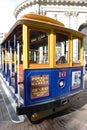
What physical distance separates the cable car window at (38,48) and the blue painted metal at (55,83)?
0.31 meters

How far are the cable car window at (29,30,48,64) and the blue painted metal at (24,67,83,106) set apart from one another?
31 cm

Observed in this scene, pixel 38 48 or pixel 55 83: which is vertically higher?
pixel 38 48

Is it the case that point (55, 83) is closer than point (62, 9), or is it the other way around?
point (55, 83)

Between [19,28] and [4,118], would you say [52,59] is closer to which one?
[19,28]

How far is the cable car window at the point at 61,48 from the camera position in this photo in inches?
215

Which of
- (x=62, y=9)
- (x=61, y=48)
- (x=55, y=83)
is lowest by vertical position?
(x=55, y=83)

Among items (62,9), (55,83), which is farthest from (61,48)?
(62,9)

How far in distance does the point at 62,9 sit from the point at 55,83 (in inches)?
754

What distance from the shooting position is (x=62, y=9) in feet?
76.0

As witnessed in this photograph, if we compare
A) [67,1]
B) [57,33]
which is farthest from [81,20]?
[57,33]

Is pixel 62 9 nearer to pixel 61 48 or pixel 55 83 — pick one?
pixel 61 48

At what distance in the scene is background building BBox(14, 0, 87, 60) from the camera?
2281cm

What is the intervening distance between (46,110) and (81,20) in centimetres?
1997

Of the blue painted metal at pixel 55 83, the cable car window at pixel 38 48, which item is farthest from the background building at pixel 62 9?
the blue painted metal at pixel 55 83
